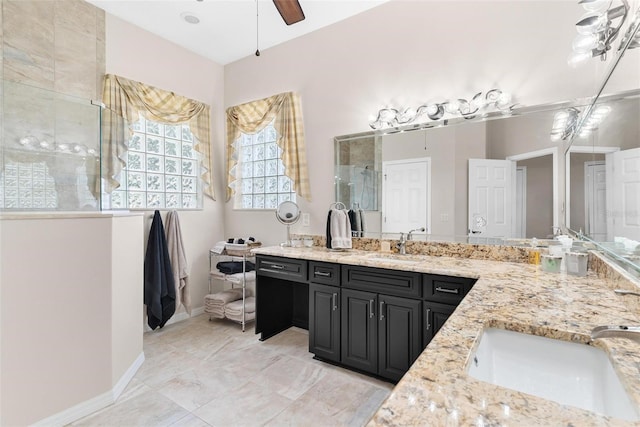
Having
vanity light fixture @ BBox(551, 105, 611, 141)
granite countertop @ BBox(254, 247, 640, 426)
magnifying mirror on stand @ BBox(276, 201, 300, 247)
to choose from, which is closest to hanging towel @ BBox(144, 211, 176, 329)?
magnifying mirror on stand @ BBox(276, 201, 300, 247)

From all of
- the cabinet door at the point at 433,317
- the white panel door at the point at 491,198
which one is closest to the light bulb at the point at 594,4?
the white panel door at the point at 491,198

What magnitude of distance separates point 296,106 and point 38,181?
2.26 metres

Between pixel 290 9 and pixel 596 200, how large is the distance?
7.55ft

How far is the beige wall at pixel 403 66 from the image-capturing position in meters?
2.10

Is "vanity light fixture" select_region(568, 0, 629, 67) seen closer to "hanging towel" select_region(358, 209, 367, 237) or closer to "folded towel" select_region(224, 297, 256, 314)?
"hanging towel" select_region(358, 209, 367, 237)

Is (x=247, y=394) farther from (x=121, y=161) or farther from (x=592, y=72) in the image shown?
(x=592, y=72)

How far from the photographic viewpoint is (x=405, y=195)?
266 cm

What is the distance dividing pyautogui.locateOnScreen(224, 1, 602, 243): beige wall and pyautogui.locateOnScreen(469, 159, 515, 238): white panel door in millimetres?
516

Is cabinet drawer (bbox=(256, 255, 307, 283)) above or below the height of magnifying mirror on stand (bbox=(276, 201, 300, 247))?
below

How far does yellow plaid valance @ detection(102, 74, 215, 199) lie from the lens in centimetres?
268

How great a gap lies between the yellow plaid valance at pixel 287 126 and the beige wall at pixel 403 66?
98mm

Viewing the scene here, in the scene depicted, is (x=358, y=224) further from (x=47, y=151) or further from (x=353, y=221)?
(x=47, y=151)

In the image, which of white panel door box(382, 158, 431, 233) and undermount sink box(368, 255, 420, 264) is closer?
undermount sink box(368, 255, 420, 264)

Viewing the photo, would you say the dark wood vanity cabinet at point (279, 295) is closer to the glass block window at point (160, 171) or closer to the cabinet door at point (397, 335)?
the cabinet door at point (397, 335)
